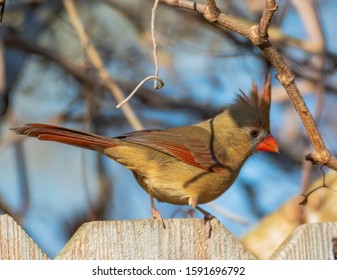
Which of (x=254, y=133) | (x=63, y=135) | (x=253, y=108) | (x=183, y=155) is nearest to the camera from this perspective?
(x=63, y=135)

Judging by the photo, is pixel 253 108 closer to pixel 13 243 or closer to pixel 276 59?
pixel 276 59

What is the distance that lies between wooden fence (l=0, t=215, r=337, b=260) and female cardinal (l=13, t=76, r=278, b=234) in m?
0.66

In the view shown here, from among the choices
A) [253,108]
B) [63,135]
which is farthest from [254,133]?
[63,135]

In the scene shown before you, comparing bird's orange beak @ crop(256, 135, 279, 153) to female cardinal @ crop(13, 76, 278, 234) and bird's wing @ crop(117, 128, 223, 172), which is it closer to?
female cardinal @ crop(13, 76, 278, 234)

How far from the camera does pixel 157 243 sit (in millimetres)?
1962

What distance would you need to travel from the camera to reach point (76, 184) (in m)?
4.83

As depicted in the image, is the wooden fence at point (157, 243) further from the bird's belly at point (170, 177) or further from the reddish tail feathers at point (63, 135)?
the bird's belly at point (170, 177)

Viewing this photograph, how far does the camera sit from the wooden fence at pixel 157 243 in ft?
6.22

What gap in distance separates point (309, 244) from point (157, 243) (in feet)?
1.29

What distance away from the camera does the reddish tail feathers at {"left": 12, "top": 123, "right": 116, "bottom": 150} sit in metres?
2.35

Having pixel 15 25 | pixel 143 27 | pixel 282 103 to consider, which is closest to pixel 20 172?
pixel 15 25

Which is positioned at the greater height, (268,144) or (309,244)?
(268,144)

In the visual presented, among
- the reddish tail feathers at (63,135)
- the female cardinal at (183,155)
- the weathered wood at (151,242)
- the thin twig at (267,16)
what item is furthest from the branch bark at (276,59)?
the female cardinal at (183,155)

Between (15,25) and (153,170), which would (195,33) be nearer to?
(15,25)
